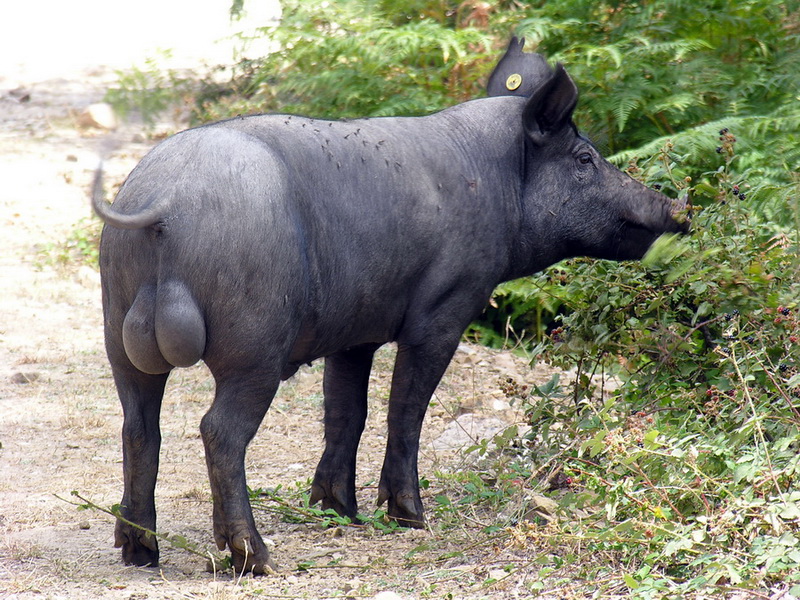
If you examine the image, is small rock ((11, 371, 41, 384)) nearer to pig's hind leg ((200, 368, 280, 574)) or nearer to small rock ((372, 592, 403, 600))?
pig's hind leg ((200, 368, 280, 574))

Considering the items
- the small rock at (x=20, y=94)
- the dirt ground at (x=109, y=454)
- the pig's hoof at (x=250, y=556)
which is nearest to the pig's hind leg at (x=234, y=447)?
the pig's hoof at (x=250, y=556)

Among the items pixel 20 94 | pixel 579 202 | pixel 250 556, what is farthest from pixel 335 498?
pixel 20 94

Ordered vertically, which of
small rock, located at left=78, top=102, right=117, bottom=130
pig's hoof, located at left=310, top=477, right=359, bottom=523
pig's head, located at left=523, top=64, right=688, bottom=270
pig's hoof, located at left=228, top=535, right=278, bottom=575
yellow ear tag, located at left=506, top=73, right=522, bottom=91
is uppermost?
yellow ear tag, located at left=506, top=73, right=522, bottom=91

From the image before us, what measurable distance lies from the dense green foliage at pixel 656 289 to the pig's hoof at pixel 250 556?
0.94 m

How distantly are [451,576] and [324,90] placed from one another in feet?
15.0

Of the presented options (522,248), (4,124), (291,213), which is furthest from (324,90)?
(4,124)

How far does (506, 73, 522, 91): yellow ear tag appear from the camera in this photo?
4.93 m

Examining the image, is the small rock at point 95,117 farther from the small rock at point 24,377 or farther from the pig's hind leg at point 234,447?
the pig's hind leg at point 234,447

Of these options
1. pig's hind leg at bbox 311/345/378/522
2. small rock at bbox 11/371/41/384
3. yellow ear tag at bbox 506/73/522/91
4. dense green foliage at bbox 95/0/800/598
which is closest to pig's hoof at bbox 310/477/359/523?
pig's hind leg at bbox 311/345/378/522

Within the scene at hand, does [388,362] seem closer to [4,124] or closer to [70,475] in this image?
[70,475]

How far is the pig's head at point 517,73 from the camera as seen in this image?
16.3ft

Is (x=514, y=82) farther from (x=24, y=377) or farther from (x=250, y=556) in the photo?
(x=24, y=377)

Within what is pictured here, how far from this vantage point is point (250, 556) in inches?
147

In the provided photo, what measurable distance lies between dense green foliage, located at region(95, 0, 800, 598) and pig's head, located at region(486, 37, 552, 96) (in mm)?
613
